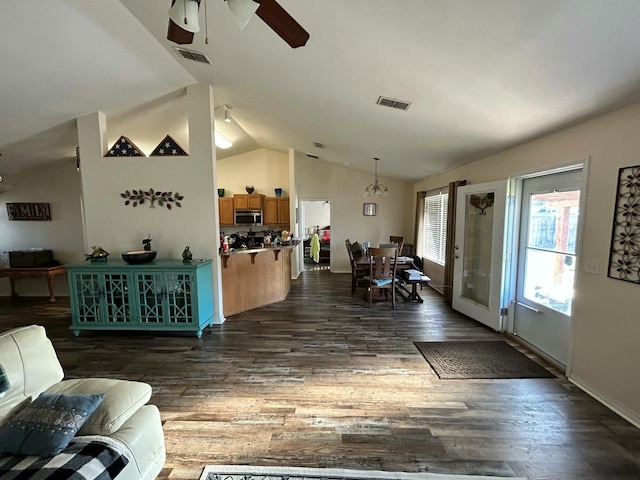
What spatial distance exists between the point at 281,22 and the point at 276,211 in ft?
18.8

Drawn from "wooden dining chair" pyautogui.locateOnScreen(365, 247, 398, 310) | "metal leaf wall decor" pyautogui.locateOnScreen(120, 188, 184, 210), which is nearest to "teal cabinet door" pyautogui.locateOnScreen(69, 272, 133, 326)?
"metal leaf wall decor" pyautogui.locateOnScreen(120, 188, 184, 210)

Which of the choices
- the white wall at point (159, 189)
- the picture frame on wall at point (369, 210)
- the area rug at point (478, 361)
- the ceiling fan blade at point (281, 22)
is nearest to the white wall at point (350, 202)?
the picture frame on wall at point (369, 210)

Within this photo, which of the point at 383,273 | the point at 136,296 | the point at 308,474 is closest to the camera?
the point at 308,474

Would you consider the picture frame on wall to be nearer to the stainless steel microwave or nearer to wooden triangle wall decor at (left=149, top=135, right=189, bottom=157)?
the stainless steel microwave

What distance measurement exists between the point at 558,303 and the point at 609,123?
1739 millimetres

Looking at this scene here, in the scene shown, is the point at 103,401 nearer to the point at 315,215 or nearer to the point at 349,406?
the point at 349,406

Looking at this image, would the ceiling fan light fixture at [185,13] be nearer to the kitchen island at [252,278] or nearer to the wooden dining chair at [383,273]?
the kitchen island at [252,278]

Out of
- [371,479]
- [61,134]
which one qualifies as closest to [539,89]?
[371,479]

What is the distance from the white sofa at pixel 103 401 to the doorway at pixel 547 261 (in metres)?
3.47

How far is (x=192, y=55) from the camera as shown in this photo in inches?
113

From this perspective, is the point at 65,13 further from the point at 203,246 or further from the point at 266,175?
the point at 266,175

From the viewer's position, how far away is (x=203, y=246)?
3.89m

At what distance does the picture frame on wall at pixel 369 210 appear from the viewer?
729 cm

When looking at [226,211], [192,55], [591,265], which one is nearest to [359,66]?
[192,55]
